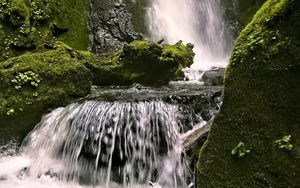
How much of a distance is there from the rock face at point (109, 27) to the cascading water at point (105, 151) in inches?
211

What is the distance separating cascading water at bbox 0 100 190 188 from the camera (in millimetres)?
4820

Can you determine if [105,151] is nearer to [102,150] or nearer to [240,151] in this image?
[102,150]

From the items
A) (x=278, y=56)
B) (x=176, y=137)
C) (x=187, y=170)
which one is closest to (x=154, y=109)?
(x=176, y=137)

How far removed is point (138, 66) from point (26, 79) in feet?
8.78

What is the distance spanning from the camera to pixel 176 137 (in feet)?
16.8

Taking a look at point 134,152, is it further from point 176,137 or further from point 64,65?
point 64,65

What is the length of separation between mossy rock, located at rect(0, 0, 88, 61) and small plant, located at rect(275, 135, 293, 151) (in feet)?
22.3

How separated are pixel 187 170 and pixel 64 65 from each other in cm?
361

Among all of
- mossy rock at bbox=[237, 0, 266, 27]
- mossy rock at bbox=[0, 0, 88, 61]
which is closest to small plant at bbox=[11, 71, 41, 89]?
mossy rock at bbox=[0, 0, 88, 61]

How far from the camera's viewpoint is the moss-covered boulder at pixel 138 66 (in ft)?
25.2

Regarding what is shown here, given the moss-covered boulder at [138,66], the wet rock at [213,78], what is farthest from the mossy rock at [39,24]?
the wet rock at [213,78]

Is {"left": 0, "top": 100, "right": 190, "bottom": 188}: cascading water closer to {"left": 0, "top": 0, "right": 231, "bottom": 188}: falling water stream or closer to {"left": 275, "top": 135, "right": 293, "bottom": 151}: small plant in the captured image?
{"left": 0, "top": 0, "right": 231, "bottom": 188}: falling water stream

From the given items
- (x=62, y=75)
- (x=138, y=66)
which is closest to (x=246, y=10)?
(x=138, y=66)

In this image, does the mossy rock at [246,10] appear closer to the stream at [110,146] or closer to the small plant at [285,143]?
the stream at [110,146]
